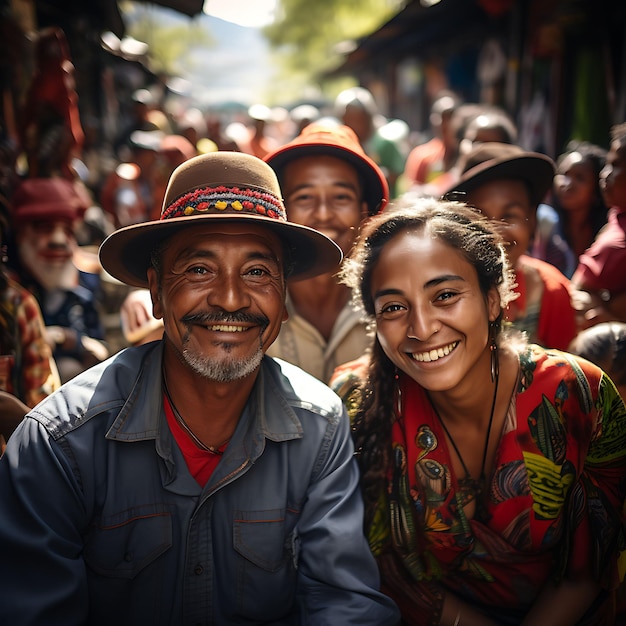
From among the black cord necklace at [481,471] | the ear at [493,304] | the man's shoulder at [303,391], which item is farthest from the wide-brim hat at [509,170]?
the man's shoulder at [303,391]

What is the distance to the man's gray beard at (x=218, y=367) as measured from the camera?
1869 millimetres

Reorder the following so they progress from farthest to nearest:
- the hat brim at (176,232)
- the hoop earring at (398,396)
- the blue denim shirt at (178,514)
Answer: the hoop earring at (398,396), the hat brim at (176,232), the blue denim shirt at (178,514)

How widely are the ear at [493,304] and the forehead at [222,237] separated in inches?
33.8

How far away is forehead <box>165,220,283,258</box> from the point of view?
1890mm

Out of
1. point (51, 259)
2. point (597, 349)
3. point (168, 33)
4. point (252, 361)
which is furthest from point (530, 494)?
point (168, 33)

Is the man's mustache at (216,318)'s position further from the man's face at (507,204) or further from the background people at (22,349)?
the man's face at (507,204)

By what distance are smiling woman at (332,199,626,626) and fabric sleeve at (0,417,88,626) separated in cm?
100

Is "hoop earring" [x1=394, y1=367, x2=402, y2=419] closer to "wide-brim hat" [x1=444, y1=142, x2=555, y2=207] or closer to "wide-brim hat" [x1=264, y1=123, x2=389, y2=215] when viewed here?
"wide-brim hat" [x1=444, y1=142, x2=555, y2=207]

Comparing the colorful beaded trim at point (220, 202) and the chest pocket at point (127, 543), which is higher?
the colorful beaded trim at point (220, 202)

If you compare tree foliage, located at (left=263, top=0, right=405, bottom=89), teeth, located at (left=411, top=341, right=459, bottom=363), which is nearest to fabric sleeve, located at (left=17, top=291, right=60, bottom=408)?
teeth, located at (left=411, top=341, right=459, bottom=363)

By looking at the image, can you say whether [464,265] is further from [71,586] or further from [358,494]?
[71,586]

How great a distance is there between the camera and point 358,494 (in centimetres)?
198

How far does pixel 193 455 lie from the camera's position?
194cm

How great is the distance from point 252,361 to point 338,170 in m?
1.37
